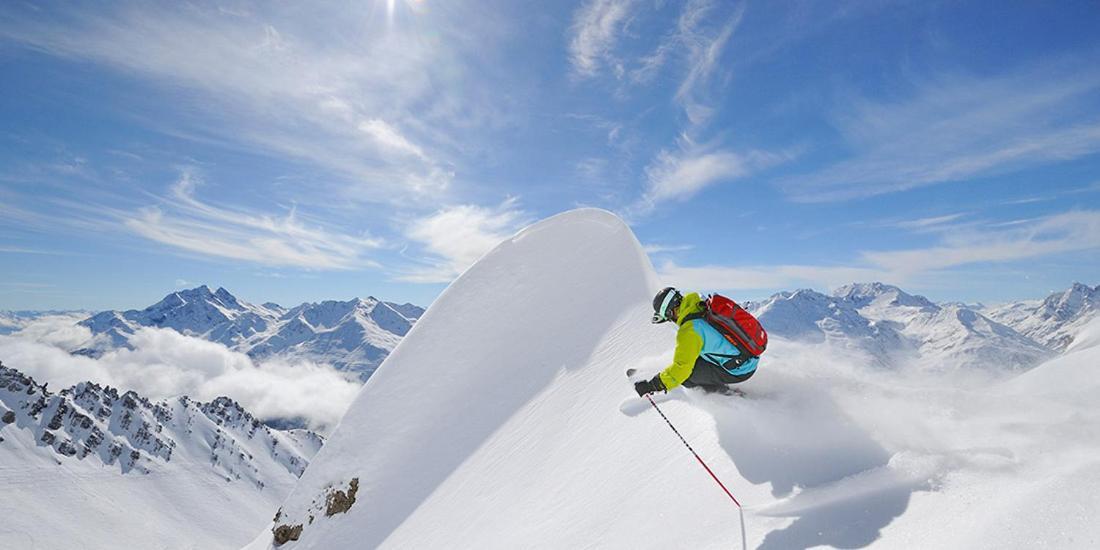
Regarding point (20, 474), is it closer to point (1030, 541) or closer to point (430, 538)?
point (430, 538)

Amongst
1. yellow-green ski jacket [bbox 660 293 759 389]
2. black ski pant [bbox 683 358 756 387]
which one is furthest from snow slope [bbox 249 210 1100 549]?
yellow-green ski jacket [bbox 660 293 759 389]

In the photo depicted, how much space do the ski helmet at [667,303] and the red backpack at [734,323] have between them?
0.49 m

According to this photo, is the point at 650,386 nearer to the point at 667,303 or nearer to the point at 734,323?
the point at 667,303

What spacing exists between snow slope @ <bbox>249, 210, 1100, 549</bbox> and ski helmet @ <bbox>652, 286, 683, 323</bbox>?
1657 millimetres

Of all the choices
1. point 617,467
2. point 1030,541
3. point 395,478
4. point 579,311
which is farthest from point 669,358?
point 395,478

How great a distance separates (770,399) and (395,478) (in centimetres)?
1368

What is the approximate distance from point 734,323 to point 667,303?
110 centimetres

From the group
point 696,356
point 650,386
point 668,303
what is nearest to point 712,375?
point 696,356

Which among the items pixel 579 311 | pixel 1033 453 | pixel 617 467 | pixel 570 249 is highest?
pixel 570 249

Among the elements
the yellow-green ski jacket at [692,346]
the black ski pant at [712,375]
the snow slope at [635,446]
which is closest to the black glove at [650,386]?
the yellow-green ski jacket at [692,346]

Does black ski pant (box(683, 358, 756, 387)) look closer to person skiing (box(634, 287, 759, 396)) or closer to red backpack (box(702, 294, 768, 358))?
person skiing (box(634, 287, 759, 396))

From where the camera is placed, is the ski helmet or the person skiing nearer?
the person skiing

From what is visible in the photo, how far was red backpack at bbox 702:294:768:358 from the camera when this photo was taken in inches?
315

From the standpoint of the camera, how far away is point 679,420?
31.9 feet
